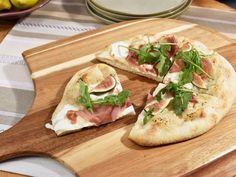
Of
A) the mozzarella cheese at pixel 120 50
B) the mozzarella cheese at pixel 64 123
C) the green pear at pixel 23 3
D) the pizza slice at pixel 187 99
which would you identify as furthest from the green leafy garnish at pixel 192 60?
the green pear at pixel 23 3

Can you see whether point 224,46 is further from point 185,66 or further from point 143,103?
point 143,103

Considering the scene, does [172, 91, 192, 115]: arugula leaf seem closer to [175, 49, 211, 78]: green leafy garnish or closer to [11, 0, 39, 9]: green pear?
[175, 49, 211, 78]: green leafy garnish

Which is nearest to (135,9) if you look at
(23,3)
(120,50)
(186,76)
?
(120,50)

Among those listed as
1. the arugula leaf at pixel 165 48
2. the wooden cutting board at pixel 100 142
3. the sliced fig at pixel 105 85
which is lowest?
the wooden cutting board at pixel 100 142

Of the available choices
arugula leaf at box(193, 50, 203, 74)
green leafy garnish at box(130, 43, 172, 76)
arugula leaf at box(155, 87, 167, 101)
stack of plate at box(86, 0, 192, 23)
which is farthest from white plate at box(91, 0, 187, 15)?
arugula leaf at box(155, 87, 167, 101)

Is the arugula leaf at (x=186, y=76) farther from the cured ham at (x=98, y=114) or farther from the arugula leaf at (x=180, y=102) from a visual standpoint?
the cured ham at (x=98, y=114)

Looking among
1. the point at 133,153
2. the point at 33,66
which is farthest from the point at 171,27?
the point at 133,153

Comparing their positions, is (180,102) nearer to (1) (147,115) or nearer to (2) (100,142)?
(1) (147,115)
